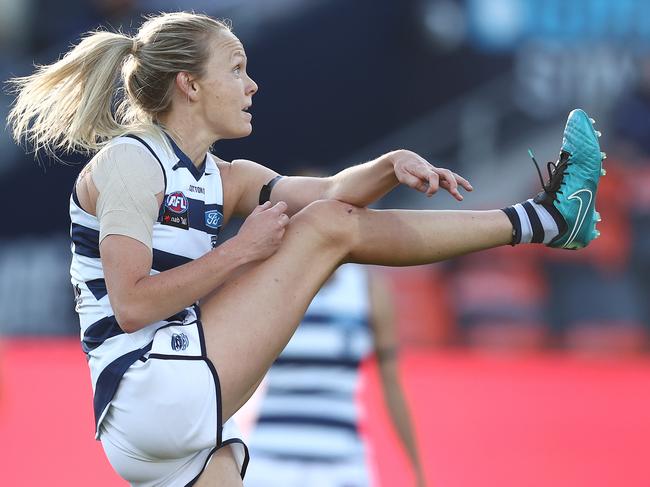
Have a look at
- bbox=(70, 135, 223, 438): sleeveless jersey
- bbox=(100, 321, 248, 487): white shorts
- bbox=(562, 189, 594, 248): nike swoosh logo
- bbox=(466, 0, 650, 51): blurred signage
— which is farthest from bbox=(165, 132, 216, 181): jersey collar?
bbox=(466, 0, 650, 51): blurred signage

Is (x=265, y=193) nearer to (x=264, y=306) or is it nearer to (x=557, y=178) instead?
(x=264, y=306)

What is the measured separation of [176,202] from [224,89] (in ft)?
1.26

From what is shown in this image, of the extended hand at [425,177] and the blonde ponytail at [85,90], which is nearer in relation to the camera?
the extended hand at [425,177]

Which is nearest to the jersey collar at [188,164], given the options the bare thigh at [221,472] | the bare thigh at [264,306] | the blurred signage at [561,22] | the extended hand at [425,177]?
the bare thigh at [264,306]

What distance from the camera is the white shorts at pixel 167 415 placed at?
11.1 ft

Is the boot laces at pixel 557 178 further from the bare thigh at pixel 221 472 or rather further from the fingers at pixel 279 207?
the bare thigh at pixel 221 472

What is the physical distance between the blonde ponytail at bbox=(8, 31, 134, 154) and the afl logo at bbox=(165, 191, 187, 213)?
0.84 ft

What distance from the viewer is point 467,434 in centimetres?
739

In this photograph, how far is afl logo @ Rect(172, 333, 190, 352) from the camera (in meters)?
3.45

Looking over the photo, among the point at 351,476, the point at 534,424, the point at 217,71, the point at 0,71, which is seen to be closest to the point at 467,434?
the point at 534,424

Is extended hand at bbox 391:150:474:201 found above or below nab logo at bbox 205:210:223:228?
above

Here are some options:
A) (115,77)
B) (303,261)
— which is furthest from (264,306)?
(115,77)

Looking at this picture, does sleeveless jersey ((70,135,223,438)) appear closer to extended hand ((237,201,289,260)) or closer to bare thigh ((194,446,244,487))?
extended hand ((237,201,289,260))

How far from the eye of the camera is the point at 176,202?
3.51 meters
